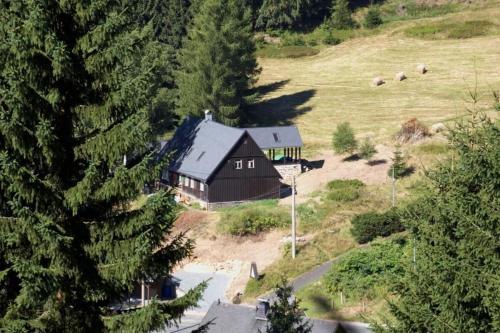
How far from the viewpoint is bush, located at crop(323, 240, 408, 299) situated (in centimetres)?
3284

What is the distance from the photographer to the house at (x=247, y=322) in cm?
2420

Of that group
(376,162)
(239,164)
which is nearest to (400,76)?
(376,162)

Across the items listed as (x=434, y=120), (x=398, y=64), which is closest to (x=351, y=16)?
(x=398, y=64)

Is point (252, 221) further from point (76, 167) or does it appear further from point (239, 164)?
point (76, 167)

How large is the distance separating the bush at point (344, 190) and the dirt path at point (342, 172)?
108 cm

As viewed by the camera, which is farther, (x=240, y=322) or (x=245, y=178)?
(x=245, y=178)

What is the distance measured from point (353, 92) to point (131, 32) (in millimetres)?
63750

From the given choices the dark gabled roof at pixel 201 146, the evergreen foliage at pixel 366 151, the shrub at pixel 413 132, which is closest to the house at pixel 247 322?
the dark gabled roof at pixel 201 146

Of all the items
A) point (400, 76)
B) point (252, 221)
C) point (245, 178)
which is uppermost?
point (400, 76)

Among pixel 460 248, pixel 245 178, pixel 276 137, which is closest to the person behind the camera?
pixel 460 248

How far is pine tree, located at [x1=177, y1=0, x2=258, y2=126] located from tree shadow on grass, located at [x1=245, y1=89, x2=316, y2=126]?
3.92 m

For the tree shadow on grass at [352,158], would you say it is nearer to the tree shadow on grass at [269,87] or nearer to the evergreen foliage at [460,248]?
the tree shadow on grass at [269,87]

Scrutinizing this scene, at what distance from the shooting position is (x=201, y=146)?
5191 cm

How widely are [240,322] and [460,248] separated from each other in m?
14.0
